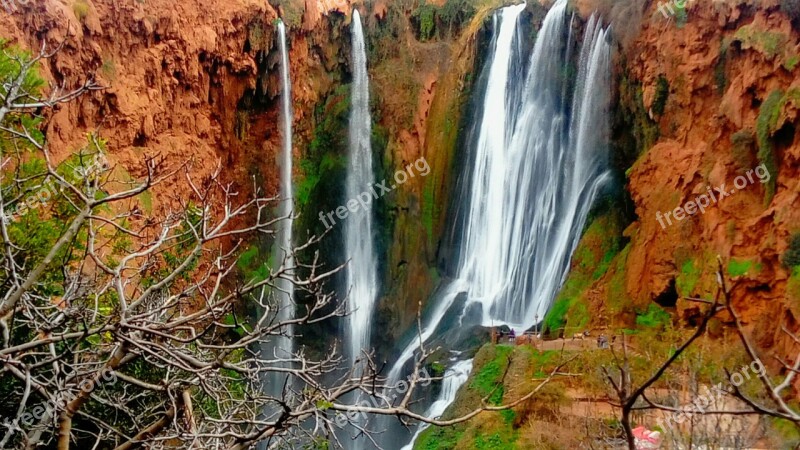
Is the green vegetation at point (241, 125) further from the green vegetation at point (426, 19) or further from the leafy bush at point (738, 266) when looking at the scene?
the leafy bush at point (738, 266)

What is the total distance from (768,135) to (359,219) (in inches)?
598

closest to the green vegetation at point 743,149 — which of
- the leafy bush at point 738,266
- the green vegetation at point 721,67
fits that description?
the green vegetation at point 721,67

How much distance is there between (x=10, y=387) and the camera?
708cm

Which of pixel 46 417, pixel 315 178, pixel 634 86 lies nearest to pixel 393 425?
pixel 315 178

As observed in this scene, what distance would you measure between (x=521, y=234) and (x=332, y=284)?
772cm

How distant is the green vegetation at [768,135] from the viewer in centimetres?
1365

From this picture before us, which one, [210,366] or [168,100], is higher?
[168,100]

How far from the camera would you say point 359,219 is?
25531 millimetres

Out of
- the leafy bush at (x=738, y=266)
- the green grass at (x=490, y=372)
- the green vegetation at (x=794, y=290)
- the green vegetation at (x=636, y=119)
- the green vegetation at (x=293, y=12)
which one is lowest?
the green grass at (x=490, y=372)

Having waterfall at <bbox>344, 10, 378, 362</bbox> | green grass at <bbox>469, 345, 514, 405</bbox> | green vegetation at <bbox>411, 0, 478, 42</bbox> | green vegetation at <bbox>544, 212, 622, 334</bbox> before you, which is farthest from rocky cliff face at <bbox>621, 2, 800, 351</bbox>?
waterfall at <bbox>344, 10, 378, 362</bbox>

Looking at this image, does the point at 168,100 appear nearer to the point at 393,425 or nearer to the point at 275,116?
the point at 275,116

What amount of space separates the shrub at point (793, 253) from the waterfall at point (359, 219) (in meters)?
14.6

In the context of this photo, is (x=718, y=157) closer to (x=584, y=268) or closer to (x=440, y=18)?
(x=584, y=268)

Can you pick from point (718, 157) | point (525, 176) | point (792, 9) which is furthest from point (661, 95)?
point (525, 176)
